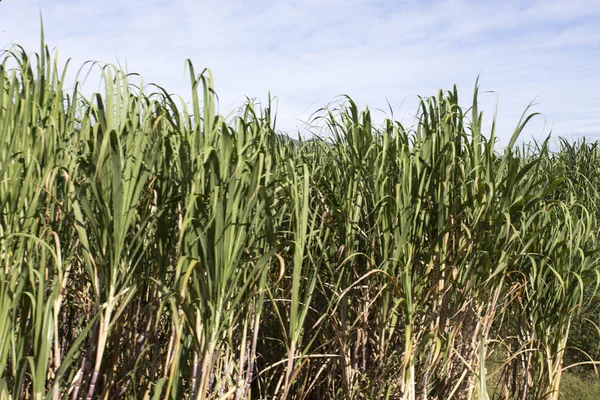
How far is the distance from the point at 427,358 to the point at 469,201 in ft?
2.25

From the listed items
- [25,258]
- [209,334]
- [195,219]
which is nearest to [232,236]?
[195,219]

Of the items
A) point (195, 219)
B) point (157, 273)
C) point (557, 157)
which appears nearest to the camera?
point (195, 219)

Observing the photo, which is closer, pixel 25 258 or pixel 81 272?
pixel 25 258

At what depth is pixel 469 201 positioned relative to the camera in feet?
8.00

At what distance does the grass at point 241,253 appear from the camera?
71.5 inches

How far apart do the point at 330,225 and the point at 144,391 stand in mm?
1019

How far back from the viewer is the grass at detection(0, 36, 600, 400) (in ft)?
5.96

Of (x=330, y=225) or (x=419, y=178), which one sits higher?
(x=419, y=178)

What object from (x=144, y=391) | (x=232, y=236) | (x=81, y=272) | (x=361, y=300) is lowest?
(x=144, y=391)

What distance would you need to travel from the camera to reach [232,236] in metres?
1.82

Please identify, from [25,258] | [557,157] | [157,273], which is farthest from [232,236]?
[557,157]

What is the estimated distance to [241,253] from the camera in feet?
6.08

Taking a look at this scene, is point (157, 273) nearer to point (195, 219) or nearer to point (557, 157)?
point (195, 219)

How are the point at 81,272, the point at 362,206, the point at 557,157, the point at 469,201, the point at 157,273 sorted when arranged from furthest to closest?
the point at 557,157, the point at 362,206, the point at 469,201, the point at 81,272, the point at 157,273
